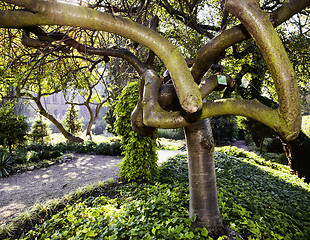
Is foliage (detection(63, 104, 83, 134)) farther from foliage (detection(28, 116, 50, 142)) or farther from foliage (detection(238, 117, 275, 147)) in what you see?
foliage (detection(238, 117, 275, 147))

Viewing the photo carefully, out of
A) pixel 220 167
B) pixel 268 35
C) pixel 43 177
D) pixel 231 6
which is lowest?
pixel 43 177

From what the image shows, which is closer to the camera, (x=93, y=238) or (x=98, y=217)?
(x=93, y=238)

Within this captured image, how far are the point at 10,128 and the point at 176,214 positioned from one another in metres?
11.7

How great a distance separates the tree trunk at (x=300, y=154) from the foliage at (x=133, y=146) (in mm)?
5005

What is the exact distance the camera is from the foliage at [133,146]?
5195 millimetres

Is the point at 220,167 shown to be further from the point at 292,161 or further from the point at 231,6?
the point at 231,6

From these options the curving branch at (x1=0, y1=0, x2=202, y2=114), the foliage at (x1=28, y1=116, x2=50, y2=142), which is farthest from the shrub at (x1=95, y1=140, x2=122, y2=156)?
the curving branch at (x1=0, y1=0, x2=202, y2=114)

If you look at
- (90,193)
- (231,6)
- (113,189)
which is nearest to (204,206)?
(231,6)

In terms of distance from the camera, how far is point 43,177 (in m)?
7.21

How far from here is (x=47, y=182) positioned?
6582mm

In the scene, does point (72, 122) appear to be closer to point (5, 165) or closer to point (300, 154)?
point (5, 165)

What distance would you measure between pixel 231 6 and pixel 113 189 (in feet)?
15.1

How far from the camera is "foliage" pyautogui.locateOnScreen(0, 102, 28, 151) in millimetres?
10404

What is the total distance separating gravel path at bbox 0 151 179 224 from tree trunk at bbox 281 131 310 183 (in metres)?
6.33
